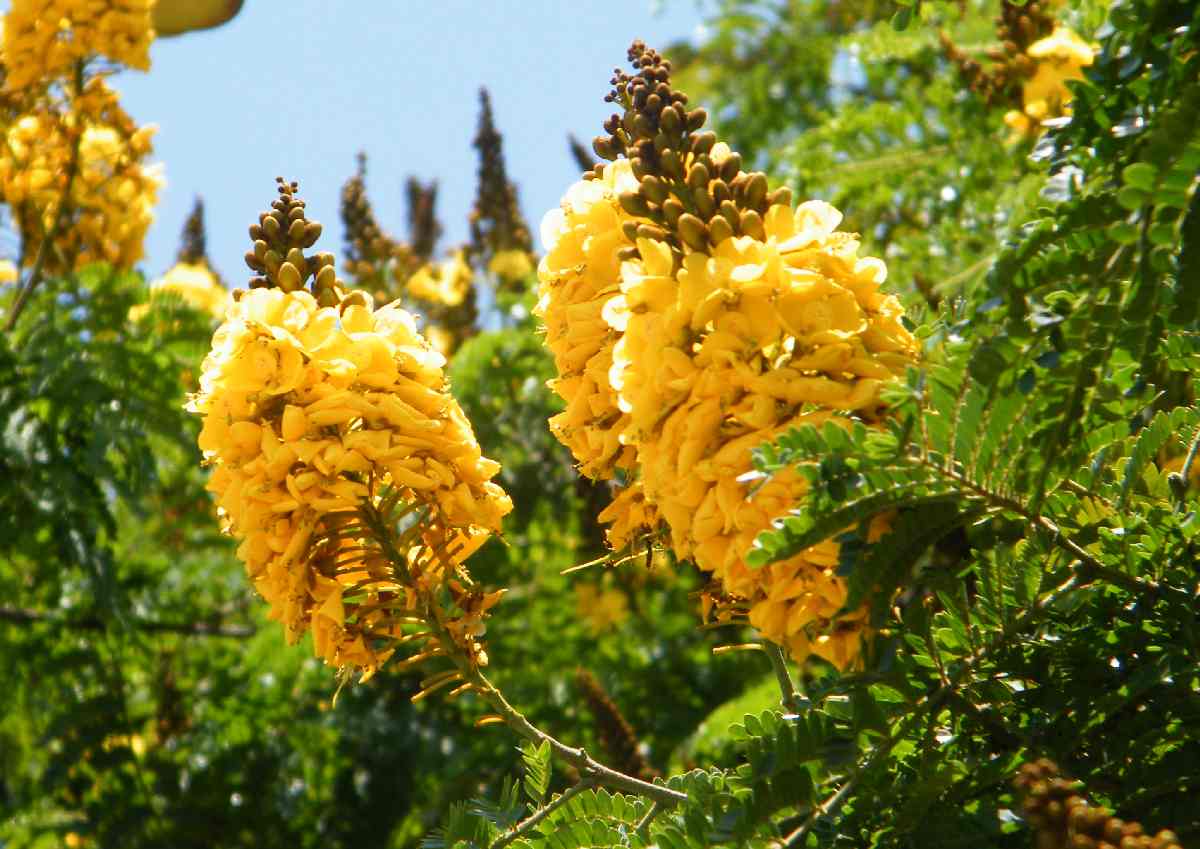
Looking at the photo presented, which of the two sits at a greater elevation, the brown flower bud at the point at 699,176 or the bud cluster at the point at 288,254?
the bud cluster at the point at 288,254

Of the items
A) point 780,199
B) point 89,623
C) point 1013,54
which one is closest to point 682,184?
point 780,199

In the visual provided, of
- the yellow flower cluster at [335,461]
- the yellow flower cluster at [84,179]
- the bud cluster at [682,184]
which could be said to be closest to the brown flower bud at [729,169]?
the bud cluster at [682,184]

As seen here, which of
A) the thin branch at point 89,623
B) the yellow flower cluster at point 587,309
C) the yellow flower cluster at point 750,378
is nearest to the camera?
the yellow flower cluster at point 750,378

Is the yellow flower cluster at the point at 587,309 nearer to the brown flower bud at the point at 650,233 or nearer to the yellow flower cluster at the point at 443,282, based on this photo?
the brown flower bud at the point at 650,233

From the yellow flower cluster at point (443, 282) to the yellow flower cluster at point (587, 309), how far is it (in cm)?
419

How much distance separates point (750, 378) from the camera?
70.1 inches

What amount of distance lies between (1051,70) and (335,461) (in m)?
3.19

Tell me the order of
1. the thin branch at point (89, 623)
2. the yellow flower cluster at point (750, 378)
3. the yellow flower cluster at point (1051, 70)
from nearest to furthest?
the yellow flower cluster at point (750, 378) → the yellow flower cluster at point (1051, 70) → the thin branch at point (89, 623)

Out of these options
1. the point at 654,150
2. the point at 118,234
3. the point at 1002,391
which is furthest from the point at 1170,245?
the point at 118,234

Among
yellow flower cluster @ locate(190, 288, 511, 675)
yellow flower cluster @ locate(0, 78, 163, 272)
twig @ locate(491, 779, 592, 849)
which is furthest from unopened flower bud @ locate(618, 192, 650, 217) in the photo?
yellow flower cluster @ locate(0, 78, 163, 272)

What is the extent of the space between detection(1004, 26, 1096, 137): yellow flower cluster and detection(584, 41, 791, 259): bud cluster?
2566 millimetres

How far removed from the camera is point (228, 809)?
535 centimetres

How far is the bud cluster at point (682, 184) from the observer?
1.92 metres

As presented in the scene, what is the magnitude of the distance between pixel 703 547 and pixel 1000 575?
1.29 feet
